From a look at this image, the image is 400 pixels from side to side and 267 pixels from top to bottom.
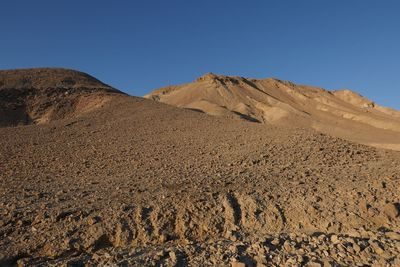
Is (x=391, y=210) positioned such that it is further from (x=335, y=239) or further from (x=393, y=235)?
(x=335, y=239)

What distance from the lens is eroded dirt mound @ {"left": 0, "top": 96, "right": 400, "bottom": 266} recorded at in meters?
5.15

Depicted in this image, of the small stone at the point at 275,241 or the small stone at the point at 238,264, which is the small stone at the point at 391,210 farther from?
the small stone at the point at 238,264

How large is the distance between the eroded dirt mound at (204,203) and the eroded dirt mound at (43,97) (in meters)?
8.63

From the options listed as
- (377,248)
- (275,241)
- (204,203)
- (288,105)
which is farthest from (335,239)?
(288,105)

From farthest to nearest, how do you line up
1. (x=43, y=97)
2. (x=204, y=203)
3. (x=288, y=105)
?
(x=288, y=105) → (x=43, y=97) → (x=204, y=203)

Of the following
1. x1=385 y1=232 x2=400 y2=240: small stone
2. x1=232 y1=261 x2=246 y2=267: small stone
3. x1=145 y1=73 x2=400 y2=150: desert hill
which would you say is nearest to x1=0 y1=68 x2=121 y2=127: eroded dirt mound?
x1=145 y1=73 x2=400 y2=150: desert hill

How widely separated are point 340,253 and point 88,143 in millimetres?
9013

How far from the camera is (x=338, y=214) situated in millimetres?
6320

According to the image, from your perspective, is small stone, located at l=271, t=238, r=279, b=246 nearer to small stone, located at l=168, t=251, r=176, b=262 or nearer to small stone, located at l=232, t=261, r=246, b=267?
small stone, located at l=232, t=261, r=246, b=267

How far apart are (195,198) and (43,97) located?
17.5 meters

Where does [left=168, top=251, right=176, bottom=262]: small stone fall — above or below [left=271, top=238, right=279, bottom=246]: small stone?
below

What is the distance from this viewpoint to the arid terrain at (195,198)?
5.16 meters

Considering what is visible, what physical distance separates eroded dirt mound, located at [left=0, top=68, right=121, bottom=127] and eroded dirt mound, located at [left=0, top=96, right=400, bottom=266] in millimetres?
8626

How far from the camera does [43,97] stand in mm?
21547
